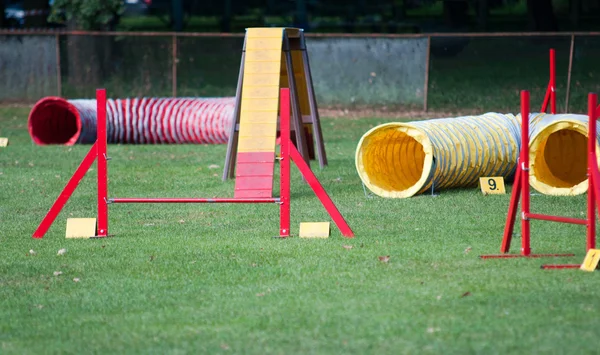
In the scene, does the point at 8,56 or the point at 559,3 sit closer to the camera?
the point at 8,56

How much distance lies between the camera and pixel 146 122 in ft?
55.7

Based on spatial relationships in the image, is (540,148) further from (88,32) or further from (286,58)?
(88,32)

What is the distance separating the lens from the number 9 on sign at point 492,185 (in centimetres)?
1070

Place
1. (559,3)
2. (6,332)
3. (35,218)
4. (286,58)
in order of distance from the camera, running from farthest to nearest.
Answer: (559,3) < (286,58) < (35,218) < (6,332)

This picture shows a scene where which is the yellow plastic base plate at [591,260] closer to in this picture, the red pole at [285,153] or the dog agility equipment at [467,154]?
the red pole at [285,153]

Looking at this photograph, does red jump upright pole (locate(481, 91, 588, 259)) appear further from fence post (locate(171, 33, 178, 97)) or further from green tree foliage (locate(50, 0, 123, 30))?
green tree foliage (locate(50, 0, 123, 30))

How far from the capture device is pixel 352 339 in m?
5.26

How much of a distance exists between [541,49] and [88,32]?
38.4 feet

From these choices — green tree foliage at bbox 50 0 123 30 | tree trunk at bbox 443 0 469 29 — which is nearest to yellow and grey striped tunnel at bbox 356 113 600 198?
green tree foliage at bbox 50 0 123 30

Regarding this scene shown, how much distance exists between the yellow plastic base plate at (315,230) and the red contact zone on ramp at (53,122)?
8767 mm

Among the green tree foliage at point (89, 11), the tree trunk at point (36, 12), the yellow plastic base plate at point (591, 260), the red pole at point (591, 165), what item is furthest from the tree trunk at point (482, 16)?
the yellow plastic base plate at point (591, 260)

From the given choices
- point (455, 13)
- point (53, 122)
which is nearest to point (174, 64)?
point (53, 122)

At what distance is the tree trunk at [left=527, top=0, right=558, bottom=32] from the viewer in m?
32.7

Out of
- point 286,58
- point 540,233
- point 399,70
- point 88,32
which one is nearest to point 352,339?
point 540,233
